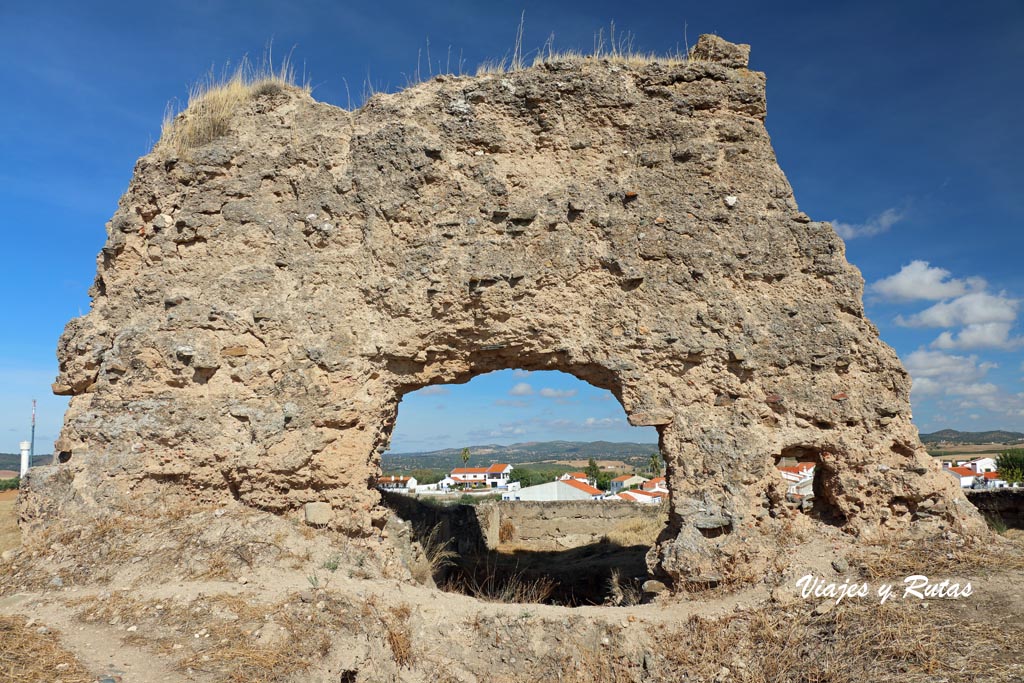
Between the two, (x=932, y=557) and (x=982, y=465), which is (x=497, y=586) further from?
(x=982, y=465)

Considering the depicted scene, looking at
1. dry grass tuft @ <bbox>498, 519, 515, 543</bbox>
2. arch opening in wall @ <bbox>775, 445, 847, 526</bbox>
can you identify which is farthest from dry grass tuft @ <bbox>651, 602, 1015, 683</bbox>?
dry grass tuft @ <bbox>498, 519, 515, 543</bbox>

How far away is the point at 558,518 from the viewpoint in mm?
14234

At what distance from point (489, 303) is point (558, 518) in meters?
9.41

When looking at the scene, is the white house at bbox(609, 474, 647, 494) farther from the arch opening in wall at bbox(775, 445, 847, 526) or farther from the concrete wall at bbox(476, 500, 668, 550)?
the arch opening in wall at bbox(775, 445, 847, 526)

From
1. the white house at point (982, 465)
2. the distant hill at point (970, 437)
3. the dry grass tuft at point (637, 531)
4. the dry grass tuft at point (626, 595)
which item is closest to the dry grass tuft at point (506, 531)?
the dry grass tuft at point (637, 531)

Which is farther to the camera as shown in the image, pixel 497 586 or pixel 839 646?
pixel 497 586

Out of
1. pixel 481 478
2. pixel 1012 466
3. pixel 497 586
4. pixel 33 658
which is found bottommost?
pixel 481 478

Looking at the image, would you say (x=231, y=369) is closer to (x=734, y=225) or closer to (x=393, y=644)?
(x=393, y=644)

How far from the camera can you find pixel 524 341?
6012 millimetres

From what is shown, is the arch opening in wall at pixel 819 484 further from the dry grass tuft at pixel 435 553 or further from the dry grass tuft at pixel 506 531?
the dry grass tuft at pixel 506 531

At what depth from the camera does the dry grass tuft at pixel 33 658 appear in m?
3.65

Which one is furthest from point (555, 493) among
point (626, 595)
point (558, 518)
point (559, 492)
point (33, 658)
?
point (33, 658)

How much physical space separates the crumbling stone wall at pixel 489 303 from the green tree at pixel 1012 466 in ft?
100

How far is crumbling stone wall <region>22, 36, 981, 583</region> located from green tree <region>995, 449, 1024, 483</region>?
30.6 meters
